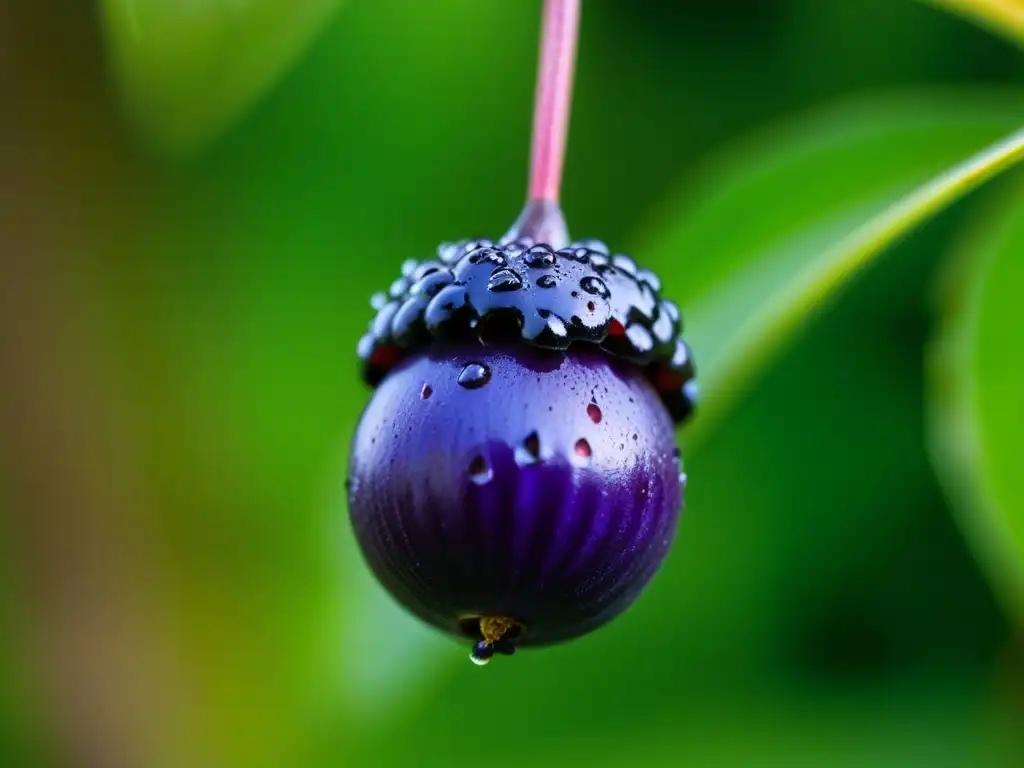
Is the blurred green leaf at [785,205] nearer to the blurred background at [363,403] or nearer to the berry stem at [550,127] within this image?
the blurred background at [363,403]

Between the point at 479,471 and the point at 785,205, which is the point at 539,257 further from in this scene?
the point at 785,205

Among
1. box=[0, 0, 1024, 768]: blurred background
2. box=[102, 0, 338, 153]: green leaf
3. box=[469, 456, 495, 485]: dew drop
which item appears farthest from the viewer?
box=[0, 0, 1024, 768]: blurred background

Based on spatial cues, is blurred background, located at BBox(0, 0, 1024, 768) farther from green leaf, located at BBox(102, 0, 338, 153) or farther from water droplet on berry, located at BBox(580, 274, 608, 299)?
water droplet on berry, located at BBox(580, 274, 608, 299)

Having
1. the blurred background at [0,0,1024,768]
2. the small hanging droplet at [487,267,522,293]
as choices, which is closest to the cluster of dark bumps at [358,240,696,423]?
the small hanging droplet at [487,267,522,293]

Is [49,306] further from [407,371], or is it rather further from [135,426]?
[407,371]

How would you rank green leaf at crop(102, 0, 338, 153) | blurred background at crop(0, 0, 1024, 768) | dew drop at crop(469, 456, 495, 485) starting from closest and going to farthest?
1. dew drop at crop(469, 456, 495, 485)
2. green leaf at crop(102, 0, 338, 153)
3. blurred background at crop(0, 0, 1024, 768)

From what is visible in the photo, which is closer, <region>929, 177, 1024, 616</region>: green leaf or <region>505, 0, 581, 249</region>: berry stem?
<region>505, 0, 581, 249</region>: berry stem

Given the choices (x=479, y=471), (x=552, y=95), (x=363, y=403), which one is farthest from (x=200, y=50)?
(x=363, y=403)

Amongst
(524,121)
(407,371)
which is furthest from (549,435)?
(524,121)
